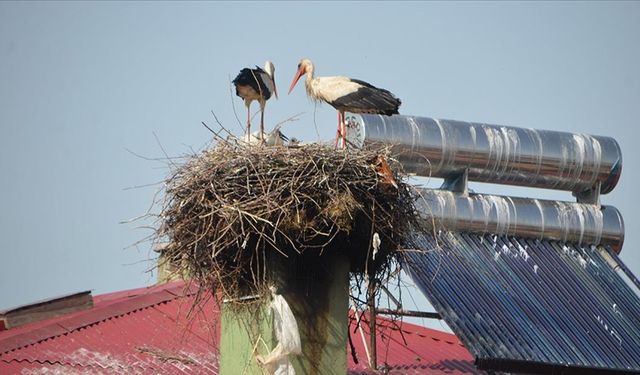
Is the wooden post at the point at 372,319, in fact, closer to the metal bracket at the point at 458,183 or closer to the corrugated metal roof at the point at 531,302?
the corrugated metal roof at the point at 531,302

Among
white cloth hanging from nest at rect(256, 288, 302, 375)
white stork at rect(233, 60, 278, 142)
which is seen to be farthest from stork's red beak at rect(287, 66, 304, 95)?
white cloth hanging from nest at rect(256, 288, 302, 375)

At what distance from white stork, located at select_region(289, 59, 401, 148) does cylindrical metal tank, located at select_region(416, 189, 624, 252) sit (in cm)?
147

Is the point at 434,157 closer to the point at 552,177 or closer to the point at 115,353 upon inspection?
the point at 552,177

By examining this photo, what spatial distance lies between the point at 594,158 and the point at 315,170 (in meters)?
6.55

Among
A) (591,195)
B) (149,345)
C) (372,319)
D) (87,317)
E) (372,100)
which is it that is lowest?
(149,345)

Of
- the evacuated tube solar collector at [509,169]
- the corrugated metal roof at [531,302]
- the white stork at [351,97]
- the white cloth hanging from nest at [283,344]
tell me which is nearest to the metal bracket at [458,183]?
the evacuated tube solar collector at [509,169]

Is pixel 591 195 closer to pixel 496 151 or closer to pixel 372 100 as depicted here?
pixel 496 151

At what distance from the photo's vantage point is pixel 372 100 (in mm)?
15406

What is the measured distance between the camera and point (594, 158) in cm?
1797

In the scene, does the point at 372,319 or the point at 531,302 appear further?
the point at 531,302

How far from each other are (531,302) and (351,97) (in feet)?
9.98

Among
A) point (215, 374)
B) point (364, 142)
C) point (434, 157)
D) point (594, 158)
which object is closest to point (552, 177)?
point (594, 158)

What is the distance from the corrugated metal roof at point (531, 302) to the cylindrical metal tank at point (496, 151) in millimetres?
882

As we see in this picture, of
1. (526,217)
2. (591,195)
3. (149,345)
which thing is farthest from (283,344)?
(591,195)
